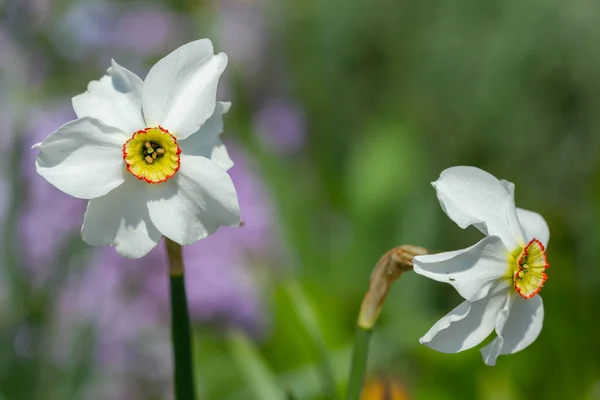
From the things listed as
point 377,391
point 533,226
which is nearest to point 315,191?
point 377,391

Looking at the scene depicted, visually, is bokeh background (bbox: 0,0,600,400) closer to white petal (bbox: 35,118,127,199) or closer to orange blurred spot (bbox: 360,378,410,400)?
orange blurred spot (bbox: 360,378,410,400)

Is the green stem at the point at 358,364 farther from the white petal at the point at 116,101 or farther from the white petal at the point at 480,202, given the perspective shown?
the white petal at the point at 116,101

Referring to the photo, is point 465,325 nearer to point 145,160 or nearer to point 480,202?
point 480,202

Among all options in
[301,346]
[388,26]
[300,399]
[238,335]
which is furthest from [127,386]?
[388,26]

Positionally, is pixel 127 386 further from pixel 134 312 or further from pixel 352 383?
pixel 352 383

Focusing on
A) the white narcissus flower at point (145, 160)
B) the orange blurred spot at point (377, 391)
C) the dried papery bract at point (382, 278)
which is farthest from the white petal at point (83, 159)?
the orange blurred spot at point (377, 391)

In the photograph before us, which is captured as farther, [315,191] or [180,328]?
[315,191]
